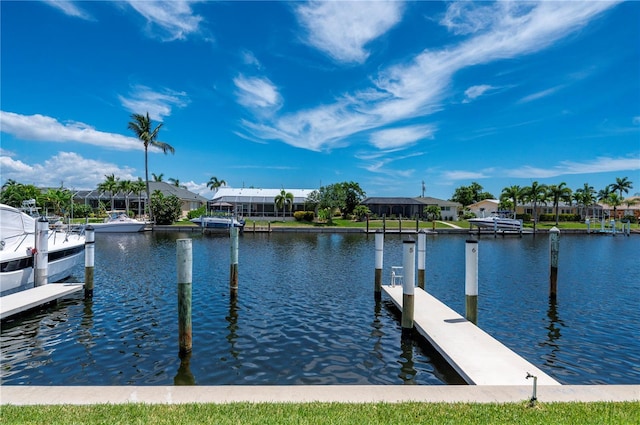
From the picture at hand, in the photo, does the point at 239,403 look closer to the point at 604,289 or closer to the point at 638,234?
the point at 604,289

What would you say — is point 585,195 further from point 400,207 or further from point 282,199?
point 282,199

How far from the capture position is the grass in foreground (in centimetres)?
558

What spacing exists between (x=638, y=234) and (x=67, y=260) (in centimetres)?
7711

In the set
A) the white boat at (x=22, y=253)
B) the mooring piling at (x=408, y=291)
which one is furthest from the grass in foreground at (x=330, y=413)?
the white boat at (x=22, y=253)

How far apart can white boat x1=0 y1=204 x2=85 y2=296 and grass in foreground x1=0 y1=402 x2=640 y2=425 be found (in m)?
11.8

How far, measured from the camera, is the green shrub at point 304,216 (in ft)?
230

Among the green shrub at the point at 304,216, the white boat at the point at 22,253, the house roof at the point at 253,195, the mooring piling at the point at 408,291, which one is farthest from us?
the house roof at the point at 253,195

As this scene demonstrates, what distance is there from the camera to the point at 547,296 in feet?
60.4

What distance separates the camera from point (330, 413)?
586 centimetres

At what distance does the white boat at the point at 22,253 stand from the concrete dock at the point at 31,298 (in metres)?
0.70

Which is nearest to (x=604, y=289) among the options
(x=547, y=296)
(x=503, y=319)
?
(x=547, y=296)

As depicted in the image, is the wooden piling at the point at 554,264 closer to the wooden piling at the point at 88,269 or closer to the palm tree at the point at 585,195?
the wooden piling at the point at 88,269

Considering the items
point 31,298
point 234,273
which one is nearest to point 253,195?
point 234,273

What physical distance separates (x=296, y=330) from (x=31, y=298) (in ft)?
31.3
